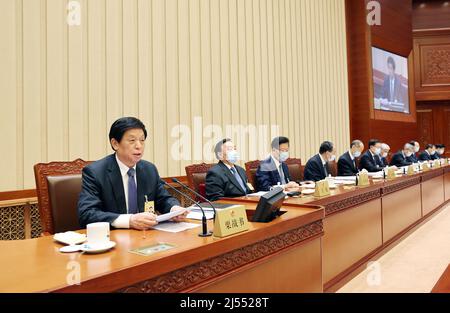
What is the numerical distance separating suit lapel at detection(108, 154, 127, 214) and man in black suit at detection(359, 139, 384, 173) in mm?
4918

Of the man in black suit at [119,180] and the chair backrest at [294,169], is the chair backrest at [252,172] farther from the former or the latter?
the man in black suit at [119,180]

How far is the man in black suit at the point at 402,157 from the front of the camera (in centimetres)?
734

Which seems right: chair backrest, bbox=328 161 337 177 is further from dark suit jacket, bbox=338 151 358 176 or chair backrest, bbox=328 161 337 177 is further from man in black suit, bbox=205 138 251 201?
man in black suit, bbox=205 138 251 201

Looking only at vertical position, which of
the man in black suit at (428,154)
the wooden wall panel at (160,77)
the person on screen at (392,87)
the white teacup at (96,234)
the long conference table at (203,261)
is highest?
the person on screen at (392,87)

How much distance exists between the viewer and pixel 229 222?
146 cm

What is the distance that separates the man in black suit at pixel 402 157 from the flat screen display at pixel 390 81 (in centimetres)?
137

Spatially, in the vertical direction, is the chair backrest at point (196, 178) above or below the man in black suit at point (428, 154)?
below

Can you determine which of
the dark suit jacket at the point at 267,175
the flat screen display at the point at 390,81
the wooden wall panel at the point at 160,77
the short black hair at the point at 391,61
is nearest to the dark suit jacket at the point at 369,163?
the wooden wall panel at the point at 160,77

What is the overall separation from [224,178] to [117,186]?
3.80 ft

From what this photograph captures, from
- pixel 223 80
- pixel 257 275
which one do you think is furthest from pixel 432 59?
pixel 257 275

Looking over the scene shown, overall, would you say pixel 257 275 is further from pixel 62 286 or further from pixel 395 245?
pixel 395 245

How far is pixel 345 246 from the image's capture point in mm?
2855

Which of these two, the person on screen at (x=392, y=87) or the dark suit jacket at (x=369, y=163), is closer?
the dark suit jacket at (x=369, y=163)

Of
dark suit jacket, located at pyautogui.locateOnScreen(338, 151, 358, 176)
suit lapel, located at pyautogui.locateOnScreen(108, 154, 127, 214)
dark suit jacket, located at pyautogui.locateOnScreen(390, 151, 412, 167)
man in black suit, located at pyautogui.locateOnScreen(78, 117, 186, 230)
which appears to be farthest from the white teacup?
dark suit jacket, located at pyautogui.locateOnScreen(390, 151, 412, 167)
